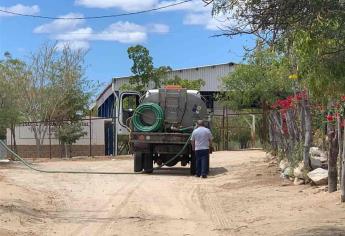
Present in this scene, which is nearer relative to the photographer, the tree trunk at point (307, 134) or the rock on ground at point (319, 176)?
the rock on ground at point (319, 176)

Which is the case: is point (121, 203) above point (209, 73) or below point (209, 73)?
below

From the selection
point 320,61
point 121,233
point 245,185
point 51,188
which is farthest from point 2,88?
point 320,61

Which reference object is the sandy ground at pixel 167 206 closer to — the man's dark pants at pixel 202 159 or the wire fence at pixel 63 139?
the man's dark pants at pixel 202 159

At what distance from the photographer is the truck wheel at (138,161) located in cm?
1908

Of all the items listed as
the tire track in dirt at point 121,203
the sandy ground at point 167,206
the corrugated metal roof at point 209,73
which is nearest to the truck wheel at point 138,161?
the sandy ground at point 167,206

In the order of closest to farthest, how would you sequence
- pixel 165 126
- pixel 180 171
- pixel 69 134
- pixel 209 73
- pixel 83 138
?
pixel 165 126 < pixel 180 171 < pixel 69 134 < pixel 83 138 < pixel 209 73

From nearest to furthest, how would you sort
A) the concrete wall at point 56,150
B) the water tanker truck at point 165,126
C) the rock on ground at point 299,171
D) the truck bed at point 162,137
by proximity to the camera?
the rock on ground at point 299,171
the truck bed at point 162,137
the water tanker truck at point 165,126
the concrete wall at point 56,150

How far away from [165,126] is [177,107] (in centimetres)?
74

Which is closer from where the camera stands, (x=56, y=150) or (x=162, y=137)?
(x=162, y=137)

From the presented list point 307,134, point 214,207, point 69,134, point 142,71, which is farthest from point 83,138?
point 214,207

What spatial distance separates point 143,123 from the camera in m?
19.3

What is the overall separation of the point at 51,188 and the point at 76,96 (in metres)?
23.7

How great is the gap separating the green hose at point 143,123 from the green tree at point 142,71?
17898mm

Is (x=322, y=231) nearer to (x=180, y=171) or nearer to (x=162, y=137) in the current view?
(x=162, y=137)
